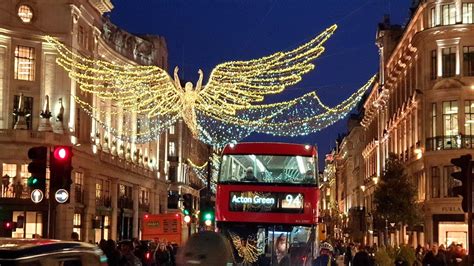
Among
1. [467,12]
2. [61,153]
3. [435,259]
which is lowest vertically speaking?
[435,259]

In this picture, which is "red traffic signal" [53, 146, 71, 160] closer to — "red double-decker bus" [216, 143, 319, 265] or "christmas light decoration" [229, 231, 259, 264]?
"red double-decker bus" [216, 143, 319, 265]

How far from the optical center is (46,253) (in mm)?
8781

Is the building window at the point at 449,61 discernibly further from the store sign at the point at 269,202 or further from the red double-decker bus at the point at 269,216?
the store sign at the point at 269,202

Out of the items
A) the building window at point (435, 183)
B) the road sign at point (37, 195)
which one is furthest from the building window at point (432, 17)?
the road sign at point (37, 195)

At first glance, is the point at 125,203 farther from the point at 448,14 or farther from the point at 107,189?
the point at 448,14

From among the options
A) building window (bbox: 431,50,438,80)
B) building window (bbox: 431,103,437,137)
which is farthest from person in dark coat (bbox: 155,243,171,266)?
building window (bbox: 431,50,438,80)

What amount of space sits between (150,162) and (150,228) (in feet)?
111

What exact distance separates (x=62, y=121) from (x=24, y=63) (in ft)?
13.3

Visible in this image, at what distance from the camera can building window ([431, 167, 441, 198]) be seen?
5281cm

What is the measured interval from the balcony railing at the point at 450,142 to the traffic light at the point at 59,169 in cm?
3909

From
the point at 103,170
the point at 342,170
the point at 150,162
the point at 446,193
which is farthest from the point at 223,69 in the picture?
→ the point at 342,170

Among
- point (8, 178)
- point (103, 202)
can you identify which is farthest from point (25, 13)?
point (103, 202)

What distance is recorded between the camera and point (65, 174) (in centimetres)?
1548

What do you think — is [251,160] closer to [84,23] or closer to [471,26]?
[471,26]
